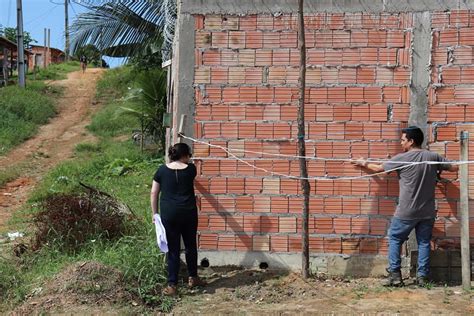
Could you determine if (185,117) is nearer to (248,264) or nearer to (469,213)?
(248,264)

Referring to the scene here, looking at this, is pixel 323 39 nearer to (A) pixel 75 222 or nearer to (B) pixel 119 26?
(A) pixel 75 222

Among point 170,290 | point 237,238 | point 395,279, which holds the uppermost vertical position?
point 237,238

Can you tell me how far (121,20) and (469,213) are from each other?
9089 mm

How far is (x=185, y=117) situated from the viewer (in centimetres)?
564

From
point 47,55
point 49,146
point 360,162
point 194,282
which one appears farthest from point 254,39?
point 47,55

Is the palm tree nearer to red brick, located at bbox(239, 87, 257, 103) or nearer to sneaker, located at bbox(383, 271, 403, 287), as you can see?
red brick, located at bbox(239, 87, 257, 103)

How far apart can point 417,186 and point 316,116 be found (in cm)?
117

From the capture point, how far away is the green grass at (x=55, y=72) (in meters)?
28.5

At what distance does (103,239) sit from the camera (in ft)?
20.6

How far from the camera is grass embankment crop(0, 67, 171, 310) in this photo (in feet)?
17.1

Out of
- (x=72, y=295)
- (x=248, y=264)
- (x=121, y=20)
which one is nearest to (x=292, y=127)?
(x=248, y=264)

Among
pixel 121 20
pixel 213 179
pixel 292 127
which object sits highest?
pixel 121 20

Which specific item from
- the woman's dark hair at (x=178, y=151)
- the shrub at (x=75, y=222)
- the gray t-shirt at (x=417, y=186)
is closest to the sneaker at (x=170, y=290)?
the woman's dark hair at (x=178, y=151)

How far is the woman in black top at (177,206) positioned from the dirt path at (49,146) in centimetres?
437
